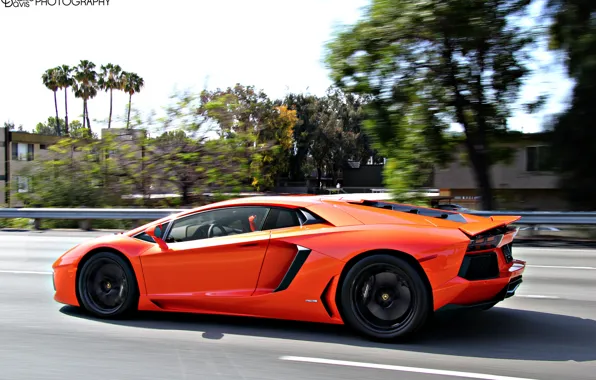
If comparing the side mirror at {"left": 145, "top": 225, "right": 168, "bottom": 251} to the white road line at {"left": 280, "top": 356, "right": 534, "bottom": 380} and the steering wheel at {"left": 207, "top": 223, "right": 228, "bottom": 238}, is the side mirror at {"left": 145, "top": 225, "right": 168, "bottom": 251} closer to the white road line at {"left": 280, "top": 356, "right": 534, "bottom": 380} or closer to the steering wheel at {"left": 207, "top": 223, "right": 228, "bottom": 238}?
the steering wheel at {"left": 207, "top": 223, "right": 228, "bottom": 238}

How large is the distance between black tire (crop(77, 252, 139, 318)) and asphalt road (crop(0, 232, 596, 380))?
138 mm

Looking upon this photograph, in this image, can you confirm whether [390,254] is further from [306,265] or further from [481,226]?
[481,226]

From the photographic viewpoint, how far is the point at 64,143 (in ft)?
69.3

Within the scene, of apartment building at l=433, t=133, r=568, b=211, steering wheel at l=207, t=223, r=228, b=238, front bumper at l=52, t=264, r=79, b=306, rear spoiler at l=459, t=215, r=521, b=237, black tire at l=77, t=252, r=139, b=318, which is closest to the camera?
rear spoiler at l=459, t=215, r=521, b=237

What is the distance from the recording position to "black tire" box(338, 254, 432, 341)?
15.9 ft

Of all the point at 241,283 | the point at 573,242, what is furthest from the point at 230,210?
the point at 573,242

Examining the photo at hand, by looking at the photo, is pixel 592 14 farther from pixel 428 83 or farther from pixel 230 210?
pixel 230 210

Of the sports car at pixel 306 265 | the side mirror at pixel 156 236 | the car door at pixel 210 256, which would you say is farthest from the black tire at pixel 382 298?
the side mirror at pixel 156 236

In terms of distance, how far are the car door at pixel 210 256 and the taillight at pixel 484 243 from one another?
5.77ft

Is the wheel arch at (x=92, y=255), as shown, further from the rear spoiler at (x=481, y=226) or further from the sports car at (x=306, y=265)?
the rear spoiler at (x=481, y=226)

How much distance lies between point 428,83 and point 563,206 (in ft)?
17.1

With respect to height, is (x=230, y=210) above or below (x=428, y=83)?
below

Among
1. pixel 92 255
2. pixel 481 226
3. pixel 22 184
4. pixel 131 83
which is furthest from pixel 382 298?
pixel 131 83

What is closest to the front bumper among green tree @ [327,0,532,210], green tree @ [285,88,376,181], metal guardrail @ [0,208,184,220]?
metal guardrail @ [0,208,184,220]
